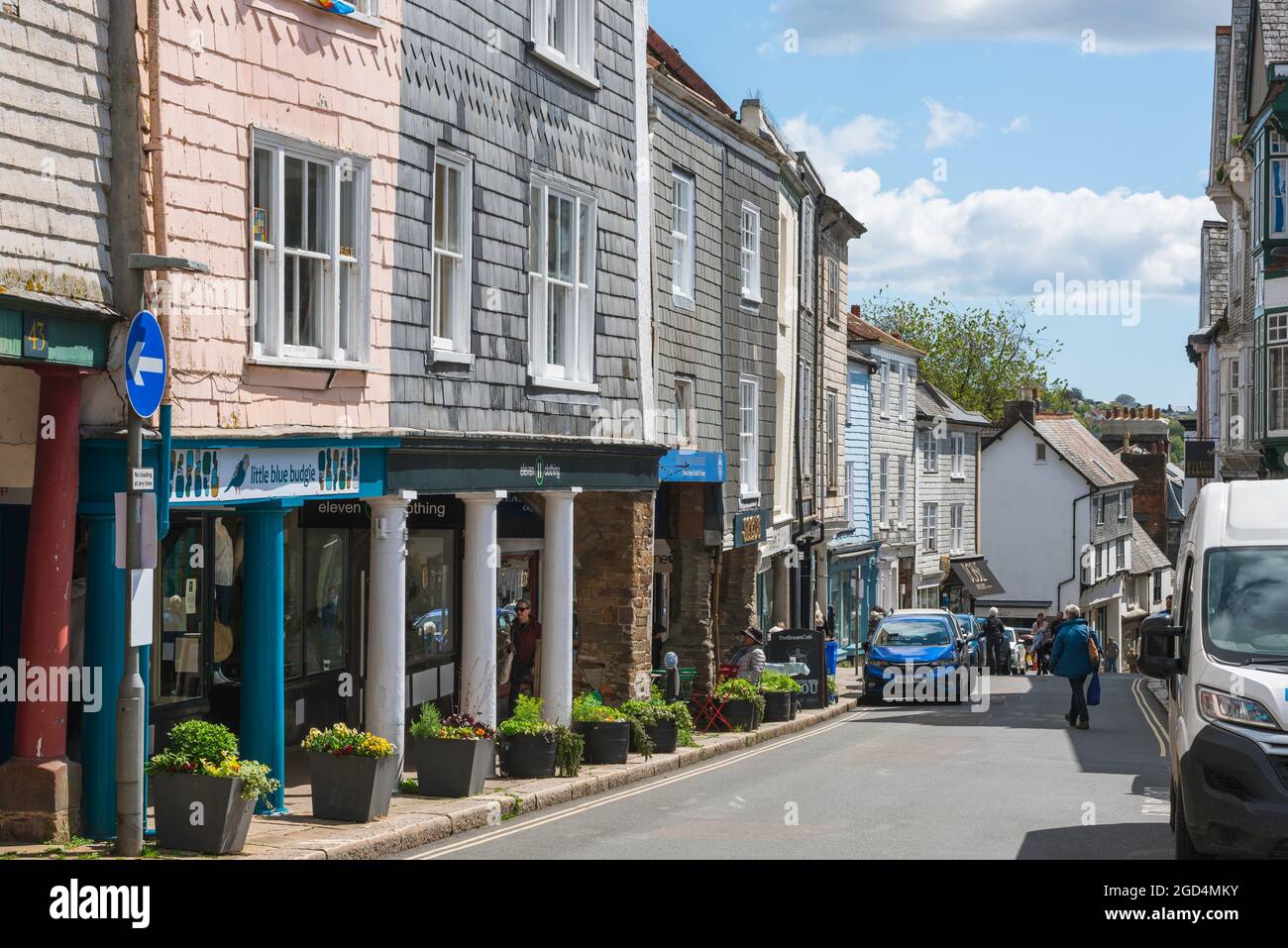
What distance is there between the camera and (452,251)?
16344mm

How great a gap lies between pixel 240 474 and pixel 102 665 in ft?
6.32

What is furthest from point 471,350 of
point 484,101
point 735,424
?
point 735,424

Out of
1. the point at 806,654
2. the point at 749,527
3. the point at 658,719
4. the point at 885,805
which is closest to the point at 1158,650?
the point at 885,805

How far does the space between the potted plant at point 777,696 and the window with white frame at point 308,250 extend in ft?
43.2

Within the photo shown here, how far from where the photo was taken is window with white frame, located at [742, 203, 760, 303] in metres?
29.8

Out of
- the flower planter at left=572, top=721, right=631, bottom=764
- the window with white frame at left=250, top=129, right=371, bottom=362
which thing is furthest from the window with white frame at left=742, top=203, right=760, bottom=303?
the window with white frame at left=250, top=129, right=371, bottom=362

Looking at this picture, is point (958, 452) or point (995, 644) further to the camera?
point (958, 452)

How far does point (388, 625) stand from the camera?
48.6ft

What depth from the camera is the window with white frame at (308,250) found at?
1315cm

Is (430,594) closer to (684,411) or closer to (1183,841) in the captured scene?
(684,411)

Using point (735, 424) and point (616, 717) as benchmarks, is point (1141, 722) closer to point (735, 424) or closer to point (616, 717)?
point (735, 424)

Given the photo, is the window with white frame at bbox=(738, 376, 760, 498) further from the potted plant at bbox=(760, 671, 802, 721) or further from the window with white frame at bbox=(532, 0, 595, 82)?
the window with white frame at bbox=(532, 0, 595, 82)

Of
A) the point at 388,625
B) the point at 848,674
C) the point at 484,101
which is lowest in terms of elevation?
the point at 848,674
